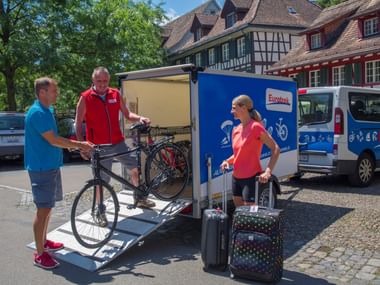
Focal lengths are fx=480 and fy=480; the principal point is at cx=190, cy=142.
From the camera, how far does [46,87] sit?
196 inches

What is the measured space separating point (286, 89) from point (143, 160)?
2743 mm

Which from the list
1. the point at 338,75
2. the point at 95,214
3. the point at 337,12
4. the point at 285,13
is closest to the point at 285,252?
the point at 95,214

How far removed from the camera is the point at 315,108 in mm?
Result: 9562

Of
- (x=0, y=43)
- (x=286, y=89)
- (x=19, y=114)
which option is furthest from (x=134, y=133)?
(x=0, y=43)

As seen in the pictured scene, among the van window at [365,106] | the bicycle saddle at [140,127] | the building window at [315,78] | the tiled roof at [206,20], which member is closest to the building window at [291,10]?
the tiled roof at [206,20]

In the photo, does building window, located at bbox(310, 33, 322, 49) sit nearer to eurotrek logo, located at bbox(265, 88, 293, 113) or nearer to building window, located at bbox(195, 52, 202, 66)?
building window, located at bbox(195, 52, 202, 66)

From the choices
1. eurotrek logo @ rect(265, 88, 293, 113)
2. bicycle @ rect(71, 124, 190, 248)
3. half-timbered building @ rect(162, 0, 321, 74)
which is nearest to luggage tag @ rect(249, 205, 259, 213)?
bicycle @ rect(71, 124, 190, 248)

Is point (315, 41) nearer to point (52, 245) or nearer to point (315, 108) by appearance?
point (315, 108)

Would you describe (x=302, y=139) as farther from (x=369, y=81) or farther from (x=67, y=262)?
(x=369, y=81)

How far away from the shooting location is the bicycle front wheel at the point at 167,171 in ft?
20.5

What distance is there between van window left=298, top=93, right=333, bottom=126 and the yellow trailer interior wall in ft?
9.80

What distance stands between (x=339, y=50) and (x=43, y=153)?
22.0m

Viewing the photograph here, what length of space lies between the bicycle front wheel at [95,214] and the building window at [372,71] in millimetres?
19766

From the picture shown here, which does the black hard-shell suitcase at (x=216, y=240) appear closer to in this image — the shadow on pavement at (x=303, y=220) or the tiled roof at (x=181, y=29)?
the shadow on pavement at (x=303, y=220)
